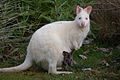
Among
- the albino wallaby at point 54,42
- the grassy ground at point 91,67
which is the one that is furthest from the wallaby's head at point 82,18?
the grassy ground at point 91,67

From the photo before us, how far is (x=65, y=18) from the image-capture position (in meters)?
7.71

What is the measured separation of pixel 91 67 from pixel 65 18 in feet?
5.73

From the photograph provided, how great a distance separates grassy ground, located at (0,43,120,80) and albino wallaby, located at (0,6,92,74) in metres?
0.14

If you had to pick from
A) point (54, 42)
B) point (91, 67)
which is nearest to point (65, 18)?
point (91, 67)

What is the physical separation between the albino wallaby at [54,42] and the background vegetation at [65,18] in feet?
0.84

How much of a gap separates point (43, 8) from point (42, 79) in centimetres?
277

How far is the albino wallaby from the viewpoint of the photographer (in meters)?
5.50

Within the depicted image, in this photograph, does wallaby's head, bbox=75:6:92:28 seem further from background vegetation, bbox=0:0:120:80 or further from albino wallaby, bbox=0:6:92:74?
background vegetation, bbox=0:0:120:80

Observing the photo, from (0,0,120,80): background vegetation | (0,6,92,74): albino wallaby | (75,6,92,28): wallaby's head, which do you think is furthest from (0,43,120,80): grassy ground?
(75,6,92,28): wallaby's head

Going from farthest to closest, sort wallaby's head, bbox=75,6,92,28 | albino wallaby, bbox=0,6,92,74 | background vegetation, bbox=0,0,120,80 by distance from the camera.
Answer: background vegetation, bbox=0,0,120,80 → wallaby's head, bbox=75,6,92,28 → albino wallaby, bbox=0,6,92,74

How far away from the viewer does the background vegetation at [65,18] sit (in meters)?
6.35

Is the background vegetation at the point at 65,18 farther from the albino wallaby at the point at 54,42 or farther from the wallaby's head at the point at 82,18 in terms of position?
the wallaby's head at the point at 82,18

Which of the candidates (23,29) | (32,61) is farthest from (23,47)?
(32,61)

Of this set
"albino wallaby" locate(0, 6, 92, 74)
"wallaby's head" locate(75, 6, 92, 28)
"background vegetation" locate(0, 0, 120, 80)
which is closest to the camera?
"albino wallaby" locate(0, 6, 92, 74)
